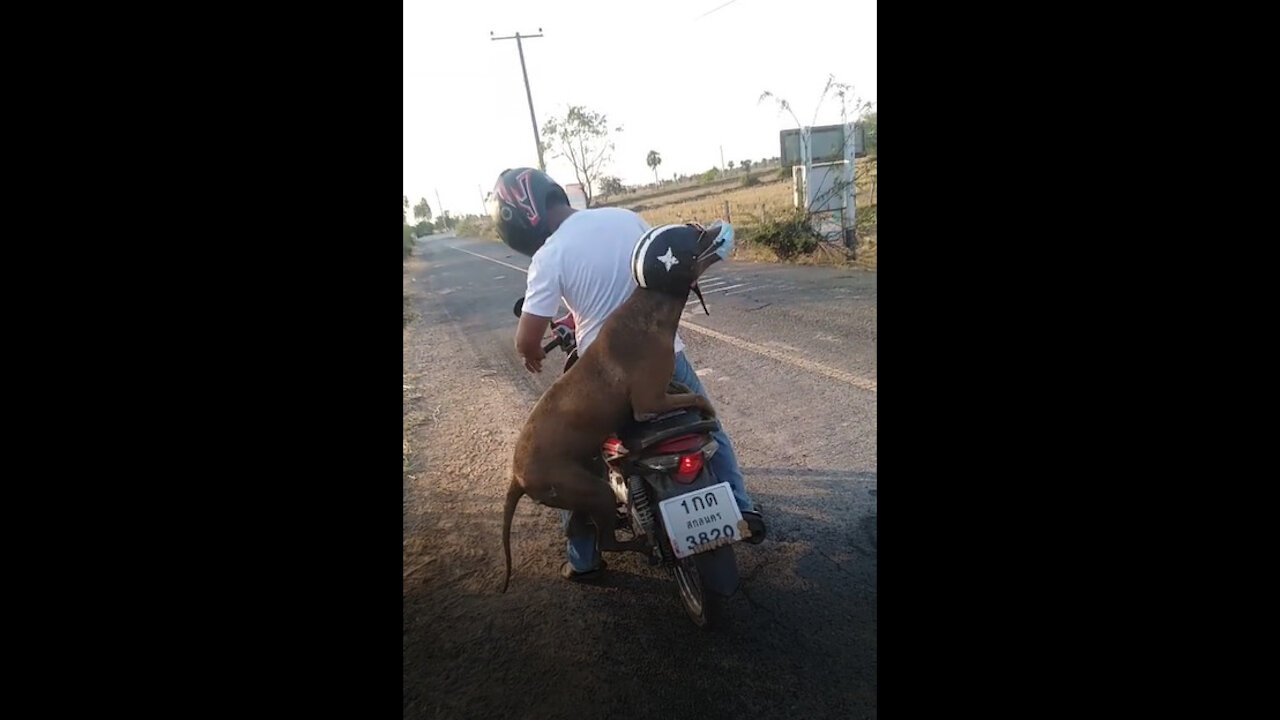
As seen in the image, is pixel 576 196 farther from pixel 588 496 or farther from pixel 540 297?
pixel 588 496

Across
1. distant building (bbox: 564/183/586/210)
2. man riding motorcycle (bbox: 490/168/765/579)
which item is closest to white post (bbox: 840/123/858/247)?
distant building (bbox: 564/183/586/210)

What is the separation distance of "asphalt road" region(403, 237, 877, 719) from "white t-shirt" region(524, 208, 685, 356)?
3.45 feet

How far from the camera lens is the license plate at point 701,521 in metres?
1.67

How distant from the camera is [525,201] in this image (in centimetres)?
181

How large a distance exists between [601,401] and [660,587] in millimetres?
835

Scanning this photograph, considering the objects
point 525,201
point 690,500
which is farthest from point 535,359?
point 690,500

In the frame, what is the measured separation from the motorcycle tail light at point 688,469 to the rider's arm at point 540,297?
2.14 ft

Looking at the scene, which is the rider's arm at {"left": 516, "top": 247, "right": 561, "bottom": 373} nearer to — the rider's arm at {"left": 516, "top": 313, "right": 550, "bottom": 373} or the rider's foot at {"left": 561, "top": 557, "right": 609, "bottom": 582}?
the rider's arm at {"left": 516, "top": 313, "right": 550, "bottom": 373}

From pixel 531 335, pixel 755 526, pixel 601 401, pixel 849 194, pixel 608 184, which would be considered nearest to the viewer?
pixel 601 401

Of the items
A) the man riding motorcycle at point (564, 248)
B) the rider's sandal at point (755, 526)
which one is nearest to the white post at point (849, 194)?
the man riding motorcycle at point (564, 248)
